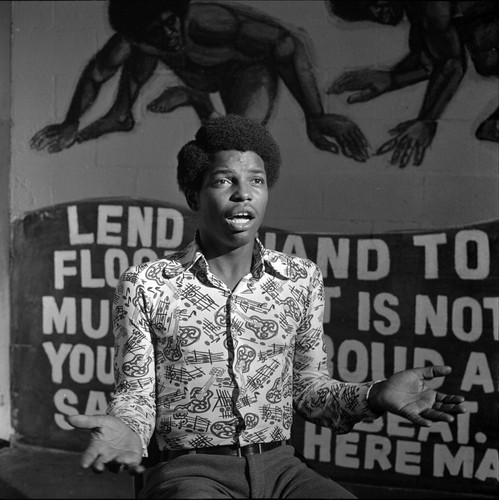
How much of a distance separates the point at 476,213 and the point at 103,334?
2100 mm

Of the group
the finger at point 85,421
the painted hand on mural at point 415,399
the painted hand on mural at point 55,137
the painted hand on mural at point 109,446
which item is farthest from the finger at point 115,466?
the painted hand on mural at point 55,137

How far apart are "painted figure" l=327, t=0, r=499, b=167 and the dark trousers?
1.94 m

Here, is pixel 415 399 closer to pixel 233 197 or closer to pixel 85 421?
pixel 233 197

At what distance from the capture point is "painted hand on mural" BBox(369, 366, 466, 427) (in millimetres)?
2076

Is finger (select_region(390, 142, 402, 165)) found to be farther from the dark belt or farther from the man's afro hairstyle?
the dark belt

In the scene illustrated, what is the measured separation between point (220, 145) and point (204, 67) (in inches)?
67.6

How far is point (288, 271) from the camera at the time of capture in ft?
8.13

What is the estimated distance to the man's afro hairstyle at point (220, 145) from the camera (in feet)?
7.76

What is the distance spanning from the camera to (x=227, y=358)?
2.30 meters

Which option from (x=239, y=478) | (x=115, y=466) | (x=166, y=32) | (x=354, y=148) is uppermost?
(x=166, y=32)

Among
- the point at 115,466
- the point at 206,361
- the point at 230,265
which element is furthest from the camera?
the point at 230,265

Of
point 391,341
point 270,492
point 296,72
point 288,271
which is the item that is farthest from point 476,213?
point 270,492

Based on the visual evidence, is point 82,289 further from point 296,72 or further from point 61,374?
point 296,72

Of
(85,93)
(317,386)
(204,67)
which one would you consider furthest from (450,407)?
(85,93)
